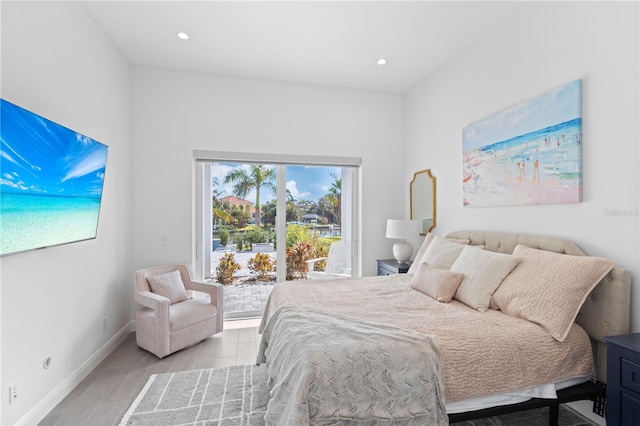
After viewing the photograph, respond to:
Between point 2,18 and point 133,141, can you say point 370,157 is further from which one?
point 2,18

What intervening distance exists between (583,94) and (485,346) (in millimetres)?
1806

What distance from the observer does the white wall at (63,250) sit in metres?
1.81

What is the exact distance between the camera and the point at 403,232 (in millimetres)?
3561

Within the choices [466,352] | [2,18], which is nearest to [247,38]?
[2,18]

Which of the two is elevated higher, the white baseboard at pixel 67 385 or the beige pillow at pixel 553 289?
the beige pillow at pixel 553 289

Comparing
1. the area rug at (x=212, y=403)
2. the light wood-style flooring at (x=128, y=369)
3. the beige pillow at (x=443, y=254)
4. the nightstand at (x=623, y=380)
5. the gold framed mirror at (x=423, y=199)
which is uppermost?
the gold framed mirror at (x=423, y=199)

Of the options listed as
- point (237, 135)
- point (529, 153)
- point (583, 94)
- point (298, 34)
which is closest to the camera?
point (583, 94)

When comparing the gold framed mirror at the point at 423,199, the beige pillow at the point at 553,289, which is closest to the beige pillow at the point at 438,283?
the beige pillow at the point at 553,289

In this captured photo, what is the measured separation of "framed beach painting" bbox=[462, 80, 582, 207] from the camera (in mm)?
2094

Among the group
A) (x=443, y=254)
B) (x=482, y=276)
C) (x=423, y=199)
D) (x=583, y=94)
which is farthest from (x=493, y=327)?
(x=423, y=199)

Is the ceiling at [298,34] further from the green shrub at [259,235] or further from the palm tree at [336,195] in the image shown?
the green shrub at [259,235]

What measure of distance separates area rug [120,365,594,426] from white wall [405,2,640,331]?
2.97 feet

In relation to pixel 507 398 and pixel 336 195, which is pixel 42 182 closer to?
pixel 507 398

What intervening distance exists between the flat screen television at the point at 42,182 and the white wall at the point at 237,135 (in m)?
1.14
